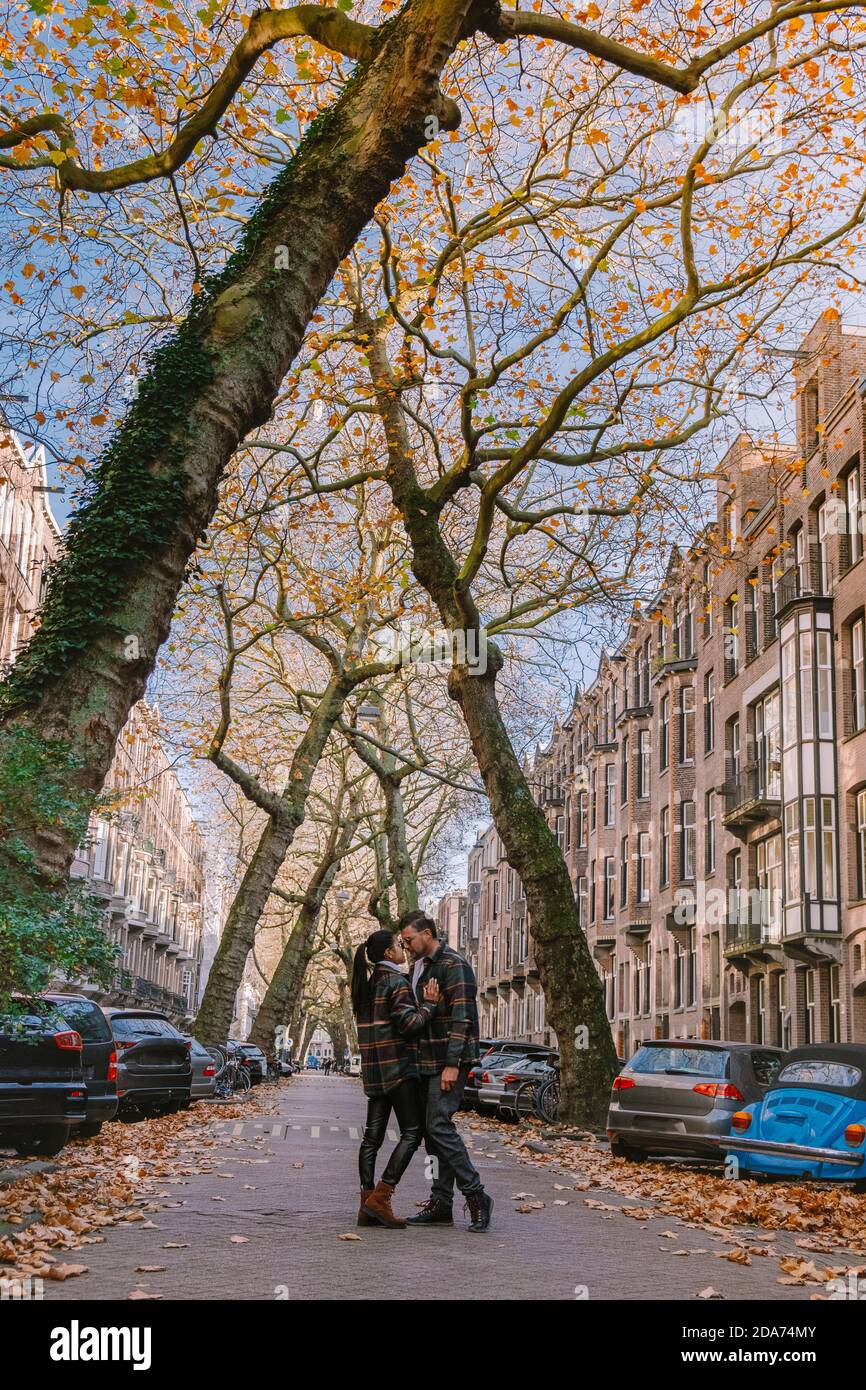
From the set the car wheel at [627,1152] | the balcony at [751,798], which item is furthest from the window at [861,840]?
the car wheel at [627,1152]

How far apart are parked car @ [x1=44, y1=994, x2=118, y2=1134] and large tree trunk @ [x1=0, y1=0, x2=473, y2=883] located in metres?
6.65

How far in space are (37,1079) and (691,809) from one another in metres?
32.8

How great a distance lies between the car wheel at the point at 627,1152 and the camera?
16.3m

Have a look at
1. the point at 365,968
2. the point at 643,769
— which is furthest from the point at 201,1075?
the point at 643,769

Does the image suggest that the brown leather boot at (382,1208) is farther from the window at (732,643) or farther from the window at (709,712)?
the window at (709,712)

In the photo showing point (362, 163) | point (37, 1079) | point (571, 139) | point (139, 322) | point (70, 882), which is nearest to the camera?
point (70, 882)

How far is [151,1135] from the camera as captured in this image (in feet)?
57.5

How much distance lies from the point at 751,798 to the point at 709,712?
674cm

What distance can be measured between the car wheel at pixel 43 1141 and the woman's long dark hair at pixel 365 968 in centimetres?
469

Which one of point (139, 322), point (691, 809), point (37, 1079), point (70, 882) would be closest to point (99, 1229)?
point (70, 882)

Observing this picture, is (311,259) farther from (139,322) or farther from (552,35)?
(139,322)

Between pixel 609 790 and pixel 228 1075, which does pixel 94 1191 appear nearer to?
pixel 228 1075

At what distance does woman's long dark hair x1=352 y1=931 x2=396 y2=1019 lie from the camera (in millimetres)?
Answer: 9406
